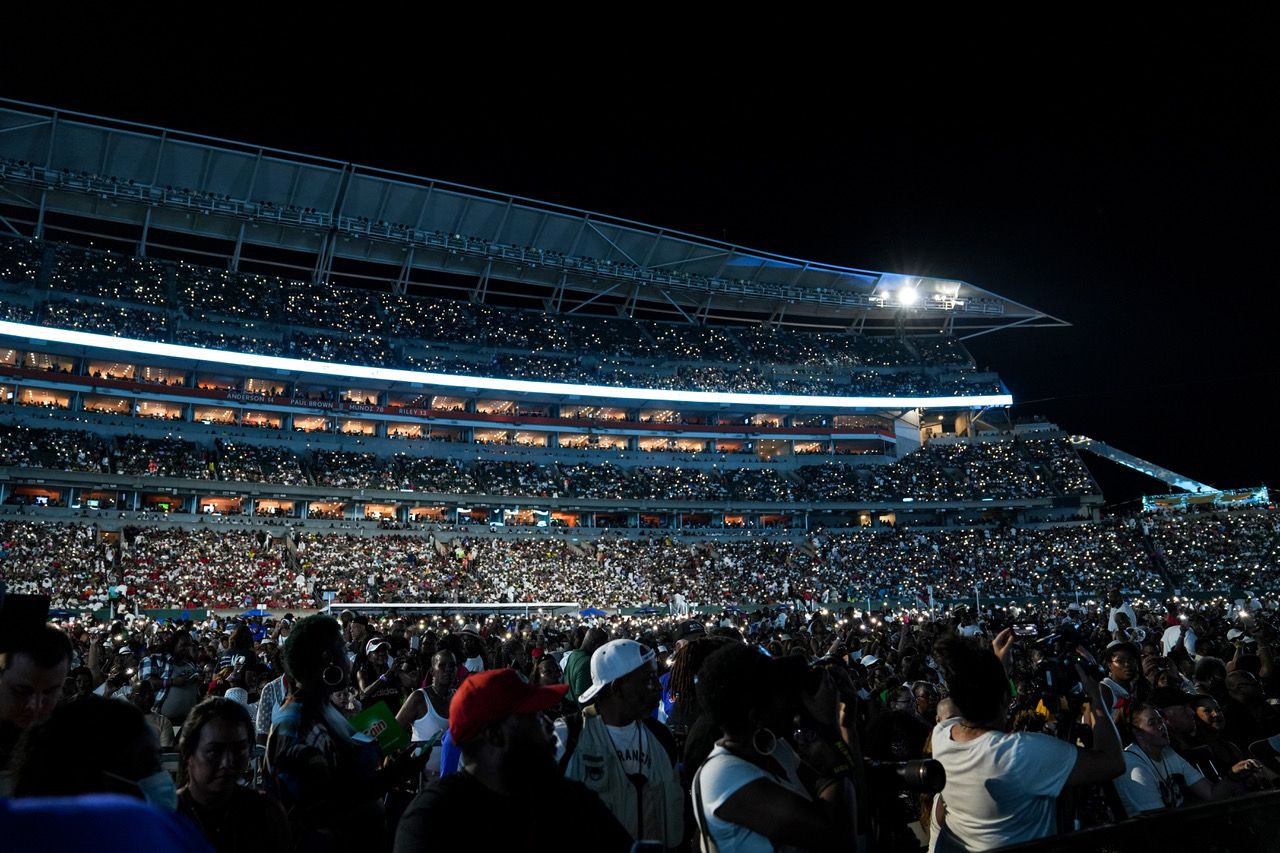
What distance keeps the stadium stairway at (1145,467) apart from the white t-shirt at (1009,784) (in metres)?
71.1

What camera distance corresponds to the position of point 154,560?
33375 millimetres

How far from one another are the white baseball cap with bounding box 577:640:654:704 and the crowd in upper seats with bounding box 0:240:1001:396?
4501 cm

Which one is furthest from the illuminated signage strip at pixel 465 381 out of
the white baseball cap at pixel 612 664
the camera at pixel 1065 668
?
the camera at pixel 1065 668

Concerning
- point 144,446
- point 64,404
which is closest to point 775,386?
point 144,446

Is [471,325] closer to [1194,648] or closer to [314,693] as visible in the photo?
[1194,648]

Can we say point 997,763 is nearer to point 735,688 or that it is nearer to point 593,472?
point 735,688

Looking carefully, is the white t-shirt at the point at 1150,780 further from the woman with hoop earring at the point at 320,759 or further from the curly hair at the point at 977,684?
the woman with hoop earring at the point at 320,759

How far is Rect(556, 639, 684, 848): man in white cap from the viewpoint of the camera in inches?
145

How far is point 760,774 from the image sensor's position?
2678 millimetres

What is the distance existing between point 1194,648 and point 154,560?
1375 inches

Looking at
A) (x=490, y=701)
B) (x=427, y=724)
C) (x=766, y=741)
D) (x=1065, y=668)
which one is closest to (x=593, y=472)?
(x=427, y=724)

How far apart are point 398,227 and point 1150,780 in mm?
47137

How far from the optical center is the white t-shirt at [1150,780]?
442 centimetres

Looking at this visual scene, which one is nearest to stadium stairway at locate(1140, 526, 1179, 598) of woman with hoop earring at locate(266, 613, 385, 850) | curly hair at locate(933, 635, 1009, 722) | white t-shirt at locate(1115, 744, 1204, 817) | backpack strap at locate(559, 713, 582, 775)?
white t-shirt at locate(1115, 744, 1204, 817)
